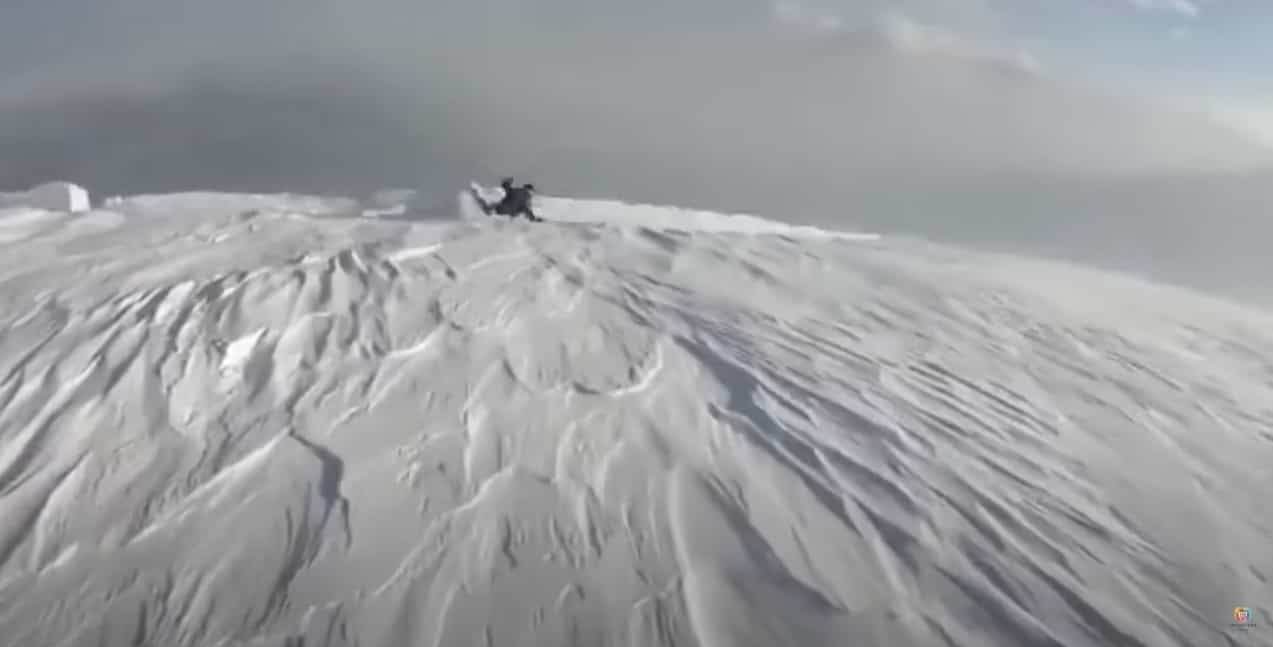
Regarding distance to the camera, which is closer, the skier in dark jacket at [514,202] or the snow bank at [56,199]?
the snow bank at [56,199]

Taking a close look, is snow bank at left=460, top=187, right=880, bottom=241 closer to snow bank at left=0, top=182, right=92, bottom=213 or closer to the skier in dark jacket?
the skier in dark jacket

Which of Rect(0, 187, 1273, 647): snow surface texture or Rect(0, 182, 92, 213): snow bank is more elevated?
Rect(0, 187, 1273, 647): snow surface texture

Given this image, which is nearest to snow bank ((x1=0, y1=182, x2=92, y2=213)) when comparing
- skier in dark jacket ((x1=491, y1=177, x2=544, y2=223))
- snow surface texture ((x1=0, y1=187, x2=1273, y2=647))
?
snow surface texture ((x1=0, y1=187, x2=1273, y2=647))

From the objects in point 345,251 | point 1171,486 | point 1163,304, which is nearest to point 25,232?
point 345,251

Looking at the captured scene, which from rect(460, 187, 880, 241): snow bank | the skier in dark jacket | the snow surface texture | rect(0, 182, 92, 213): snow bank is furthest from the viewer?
rect(460, 187, 880, 241): snow bank

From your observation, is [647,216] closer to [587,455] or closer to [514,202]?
[514,202]

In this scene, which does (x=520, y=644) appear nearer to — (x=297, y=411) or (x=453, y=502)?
(x=453, y=502)

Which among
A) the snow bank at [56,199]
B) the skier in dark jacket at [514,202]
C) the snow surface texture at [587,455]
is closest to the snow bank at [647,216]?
the skier in dark jacket at [514,202]

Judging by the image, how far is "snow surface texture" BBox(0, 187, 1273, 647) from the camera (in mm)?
3834

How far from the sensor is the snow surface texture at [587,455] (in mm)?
3834

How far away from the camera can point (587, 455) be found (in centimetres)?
455

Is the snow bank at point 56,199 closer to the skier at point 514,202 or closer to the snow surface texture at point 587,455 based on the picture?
the snow surface texture at point 587,455

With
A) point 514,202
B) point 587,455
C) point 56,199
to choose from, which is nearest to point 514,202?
point 514,202

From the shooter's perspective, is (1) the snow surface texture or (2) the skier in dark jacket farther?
(2) the skier in dark jacket
